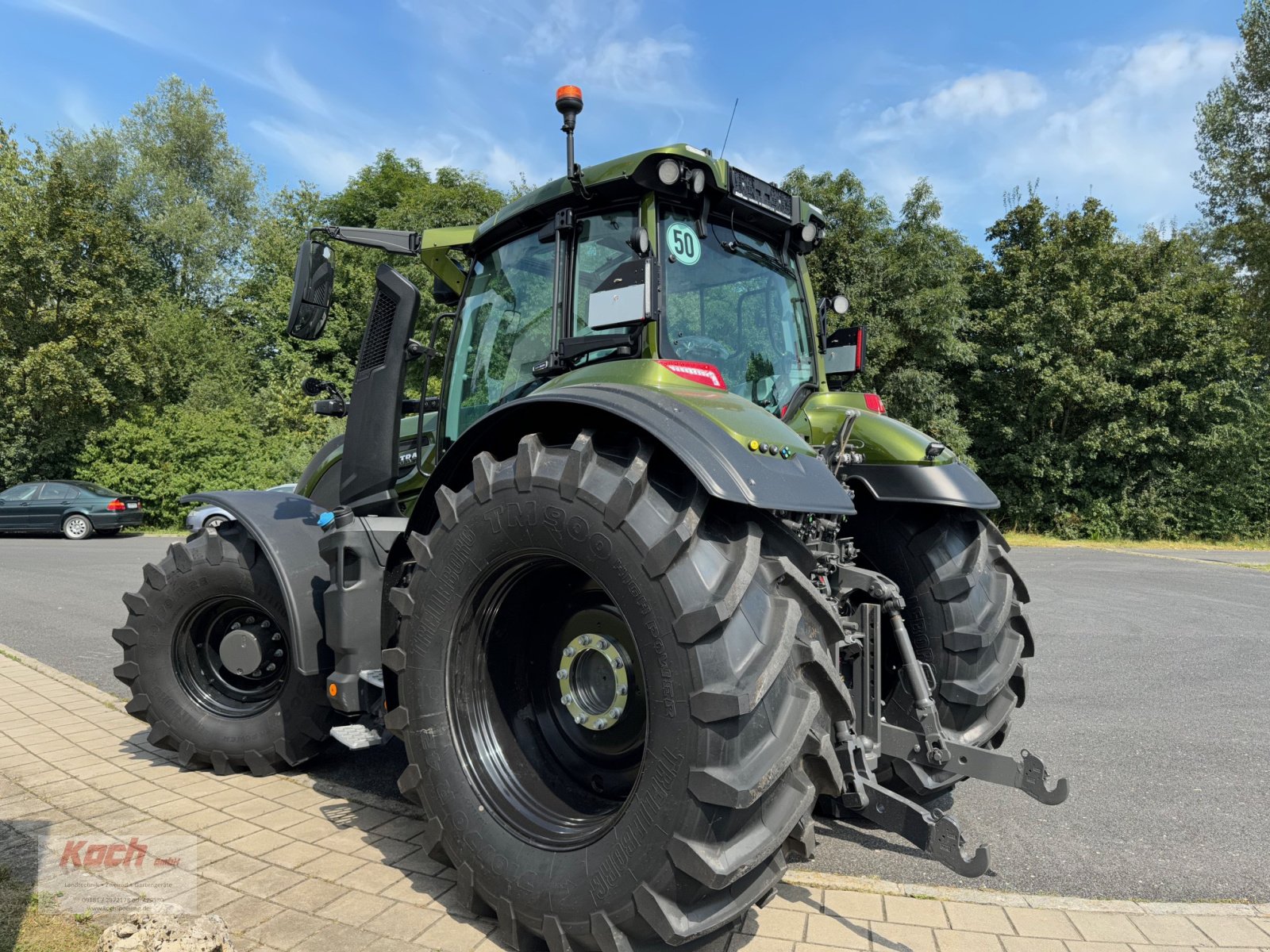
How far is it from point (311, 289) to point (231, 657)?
1.84 metres

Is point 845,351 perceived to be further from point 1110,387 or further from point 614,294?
point 1110,387

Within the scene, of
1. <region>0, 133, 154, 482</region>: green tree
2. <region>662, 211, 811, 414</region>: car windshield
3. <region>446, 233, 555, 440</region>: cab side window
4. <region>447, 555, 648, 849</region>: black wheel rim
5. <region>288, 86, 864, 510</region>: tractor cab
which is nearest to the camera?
<region>447, 555, 648, 849</region>: black wheel rim

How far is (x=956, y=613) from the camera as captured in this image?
3283mm

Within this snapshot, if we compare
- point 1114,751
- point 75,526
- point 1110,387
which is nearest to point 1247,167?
point 1110,387

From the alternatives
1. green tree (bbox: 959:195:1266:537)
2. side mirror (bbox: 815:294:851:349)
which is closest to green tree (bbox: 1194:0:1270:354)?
green tree (bbox: 959:195:1266:537)

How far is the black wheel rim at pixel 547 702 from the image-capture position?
105 inches

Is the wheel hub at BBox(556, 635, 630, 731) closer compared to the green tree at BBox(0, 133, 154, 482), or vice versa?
the wheel hub at BBox(556, 635, 630, 731)

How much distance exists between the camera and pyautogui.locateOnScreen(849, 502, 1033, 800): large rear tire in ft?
10.6

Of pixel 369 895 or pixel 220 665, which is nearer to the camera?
pixel 369 895

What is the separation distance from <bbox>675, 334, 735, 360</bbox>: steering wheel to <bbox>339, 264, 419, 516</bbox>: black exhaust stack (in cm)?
130

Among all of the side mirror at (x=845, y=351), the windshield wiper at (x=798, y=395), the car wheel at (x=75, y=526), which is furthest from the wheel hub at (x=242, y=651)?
the car wheel at (x=75, y=526)

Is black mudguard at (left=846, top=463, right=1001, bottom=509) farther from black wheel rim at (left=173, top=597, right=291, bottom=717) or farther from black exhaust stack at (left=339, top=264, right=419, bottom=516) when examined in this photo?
black wheel rim at (left=173, top=597, right=291, bottom=717)

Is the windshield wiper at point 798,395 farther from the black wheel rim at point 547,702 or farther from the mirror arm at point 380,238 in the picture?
the mirror arm at point 380,238

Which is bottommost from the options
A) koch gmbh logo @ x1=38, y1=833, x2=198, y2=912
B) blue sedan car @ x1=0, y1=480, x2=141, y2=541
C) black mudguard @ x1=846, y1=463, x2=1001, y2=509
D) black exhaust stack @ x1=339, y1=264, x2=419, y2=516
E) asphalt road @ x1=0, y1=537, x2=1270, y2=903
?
asphalt road @ x1=0, y1=537, x2=1270, y2=903
